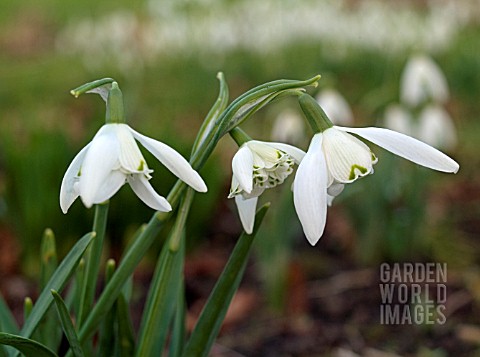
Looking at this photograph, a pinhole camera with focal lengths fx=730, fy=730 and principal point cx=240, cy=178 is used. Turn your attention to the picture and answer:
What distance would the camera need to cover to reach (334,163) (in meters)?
0.94

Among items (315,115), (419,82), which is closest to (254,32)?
(419,82)

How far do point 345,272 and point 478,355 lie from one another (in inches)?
25.5

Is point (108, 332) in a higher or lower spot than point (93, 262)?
lower

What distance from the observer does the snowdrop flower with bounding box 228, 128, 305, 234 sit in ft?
3.08

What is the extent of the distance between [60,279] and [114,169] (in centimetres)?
27

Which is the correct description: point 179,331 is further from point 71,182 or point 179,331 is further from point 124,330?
point 71,182

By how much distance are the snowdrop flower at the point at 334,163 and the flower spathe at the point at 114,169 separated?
0.43 ft

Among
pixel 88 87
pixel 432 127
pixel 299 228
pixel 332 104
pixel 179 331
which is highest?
pixel 88 87

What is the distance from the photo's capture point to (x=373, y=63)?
5.17 meters

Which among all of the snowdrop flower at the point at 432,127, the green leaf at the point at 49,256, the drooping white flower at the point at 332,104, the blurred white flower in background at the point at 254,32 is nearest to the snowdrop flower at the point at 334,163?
the green leaf at the point at 49,256

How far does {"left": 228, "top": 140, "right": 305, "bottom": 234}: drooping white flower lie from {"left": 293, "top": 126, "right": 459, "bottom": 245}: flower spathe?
0.04m

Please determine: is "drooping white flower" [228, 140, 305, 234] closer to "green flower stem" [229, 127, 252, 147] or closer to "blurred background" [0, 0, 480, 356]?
"green flower stem" [229, 127, 252, 147]

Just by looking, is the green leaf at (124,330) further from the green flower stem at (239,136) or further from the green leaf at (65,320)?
the green flower stem at (239,136)

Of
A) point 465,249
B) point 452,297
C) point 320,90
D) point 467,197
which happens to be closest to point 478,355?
point 452,297
